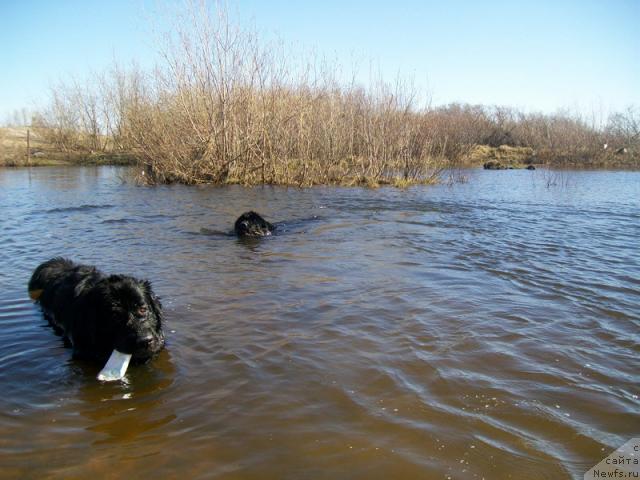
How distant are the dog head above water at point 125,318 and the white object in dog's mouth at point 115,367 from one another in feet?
0.17

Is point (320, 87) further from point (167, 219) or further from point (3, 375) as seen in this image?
point (3, 375)

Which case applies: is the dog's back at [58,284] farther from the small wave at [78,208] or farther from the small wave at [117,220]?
the small wave at [78,208]

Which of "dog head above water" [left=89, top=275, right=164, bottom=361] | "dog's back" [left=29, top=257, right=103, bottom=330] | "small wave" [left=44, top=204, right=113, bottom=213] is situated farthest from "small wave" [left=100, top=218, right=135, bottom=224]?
"dog head above water" [left=89, top=275, right=164, bottom=361]

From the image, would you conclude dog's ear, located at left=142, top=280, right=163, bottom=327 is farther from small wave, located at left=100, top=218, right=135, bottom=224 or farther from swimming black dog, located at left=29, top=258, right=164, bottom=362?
small wave, located at left=100, top=218, right=135, bottom=224

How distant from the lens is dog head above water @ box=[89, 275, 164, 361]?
12.3 feet

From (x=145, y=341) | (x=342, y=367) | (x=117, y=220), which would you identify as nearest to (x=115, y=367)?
(x=145, y=341)

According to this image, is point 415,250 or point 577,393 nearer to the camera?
point 577,393

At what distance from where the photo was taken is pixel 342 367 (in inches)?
156

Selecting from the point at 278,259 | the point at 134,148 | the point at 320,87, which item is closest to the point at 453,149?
the point at 320,87

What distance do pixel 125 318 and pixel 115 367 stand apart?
0.38 meters

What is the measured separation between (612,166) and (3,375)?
52.1 meters

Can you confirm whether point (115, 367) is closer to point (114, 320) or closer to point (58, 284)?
point (114, 320)

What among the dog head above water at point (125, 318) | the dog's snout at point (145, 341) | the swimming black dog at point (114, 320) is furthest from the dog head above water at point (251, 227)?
the dog's snout at point (145, 341)

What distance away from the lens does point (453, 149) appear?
3631 centimetres
